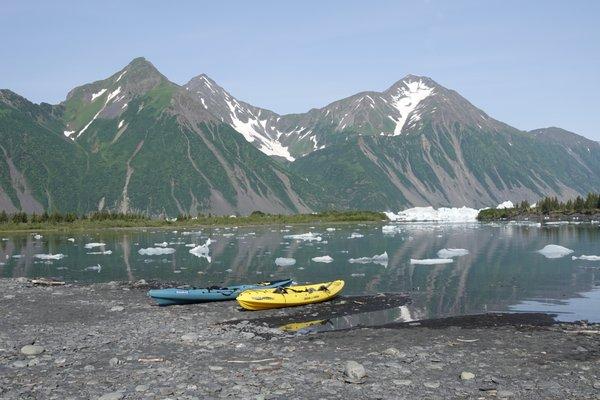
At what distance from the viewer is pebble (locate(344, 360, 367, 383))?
14852mm

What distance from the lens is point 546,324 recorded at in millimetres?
23703

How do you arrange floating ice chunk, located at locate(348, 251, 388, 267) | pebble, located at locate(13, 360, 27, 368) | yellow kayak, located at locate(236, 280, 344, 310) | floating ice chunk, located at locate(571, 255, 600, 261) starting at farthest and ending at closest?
floating ice chunk, located at locate(348, 251, 388, 267)
floating ice chunk, located at locate(571, 255, 600, 261)
yellow kayak, located at locate(236, 280, 344, 310)
pebble, located at locate(13, 360, 27, 368)

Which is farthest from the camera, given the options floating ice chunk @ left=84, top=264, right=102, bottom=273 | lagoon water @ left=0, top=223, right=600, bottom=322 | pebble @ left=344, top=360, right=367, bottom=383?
floating ice chunk @ left=84, top=264, right=102, bottom=273

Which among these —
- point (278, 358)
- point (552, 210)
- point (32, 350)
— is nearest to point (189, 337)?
point (278, 358)

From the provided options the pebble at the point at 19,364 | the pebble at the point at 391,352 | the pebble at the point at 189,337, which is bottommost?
the pebble at the point at 189,337

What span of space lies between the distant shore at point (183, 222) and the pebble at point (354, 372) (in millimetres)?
135921

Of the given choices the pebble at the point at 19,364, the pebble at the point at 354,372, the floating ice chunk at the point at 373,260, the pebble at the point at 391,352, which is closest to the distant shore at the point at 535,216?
the floating ice chunk at the point at 373,260

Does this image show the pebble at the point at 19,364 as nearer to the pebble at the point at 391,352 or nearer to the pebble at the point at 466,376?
the pebble at the point at 391,352

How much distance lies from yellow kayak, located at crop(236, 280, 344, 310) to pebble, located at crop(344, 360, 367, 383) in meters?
12.5

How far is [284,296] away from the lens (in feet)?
93.5

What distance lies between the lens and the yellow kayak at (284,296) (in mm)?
27766

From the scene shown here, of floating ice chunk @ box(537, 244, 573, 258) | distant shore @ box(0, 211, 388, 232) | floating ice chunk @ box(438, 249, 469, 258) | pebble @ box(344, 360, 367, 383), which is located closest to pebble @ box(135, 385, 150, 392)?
pebble @ box(344, 360, 367, 383)

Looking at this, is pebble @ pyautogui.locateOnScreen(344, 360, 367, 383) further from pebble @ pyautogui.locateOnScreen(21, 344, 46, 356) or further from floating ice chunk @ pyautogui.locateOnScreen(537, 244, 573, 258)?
floating ice chunk @ pyautogui.locateOnScreen(537, 244, 573, 258)

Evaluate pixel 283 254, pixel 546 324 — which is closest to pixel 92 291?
pixel 546 324
